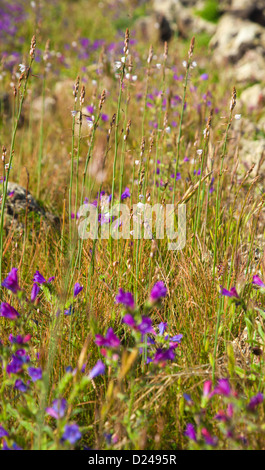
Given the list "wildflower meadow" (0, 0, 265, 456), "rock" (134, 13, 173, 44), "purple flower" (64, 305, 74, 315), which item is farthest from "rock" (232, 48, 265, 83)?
"purple flower" (64, 305, 74, 315)

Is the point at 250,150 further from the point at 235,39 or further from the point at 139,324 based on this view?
the point at 235,39

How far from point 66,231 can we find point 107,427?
145cm

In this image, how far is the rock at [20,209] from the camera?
8.77 feet

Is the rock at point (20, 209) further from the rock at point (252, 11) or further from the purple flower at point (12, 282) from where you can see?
the rock at point (252, 11)

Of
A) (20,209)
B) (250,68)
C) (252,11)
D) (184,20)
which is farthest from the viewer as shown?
(184,20)

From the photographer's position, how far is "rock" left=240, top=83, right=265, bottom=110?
16.1 feet

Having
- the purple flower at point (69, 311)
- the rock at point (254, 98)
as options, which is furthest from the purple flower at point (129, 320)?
the rock at point (254, 98)

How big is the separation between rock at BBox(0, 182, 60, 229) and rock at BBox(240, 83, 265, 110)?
10.2ft

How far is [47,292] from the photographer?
1.67 meters

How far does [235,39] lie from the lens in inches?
278

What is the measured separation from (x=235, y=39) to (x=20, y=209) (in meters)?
5.86

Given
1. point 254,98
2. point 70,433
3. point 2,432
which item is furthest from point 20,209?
point 254,98

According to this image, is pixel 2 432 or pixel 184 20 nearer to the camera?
pixel 2 432

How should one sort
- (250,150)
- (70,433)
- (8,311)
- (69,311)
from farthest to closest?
(250,150) → (69,311) → (8,311) → (70,433)
